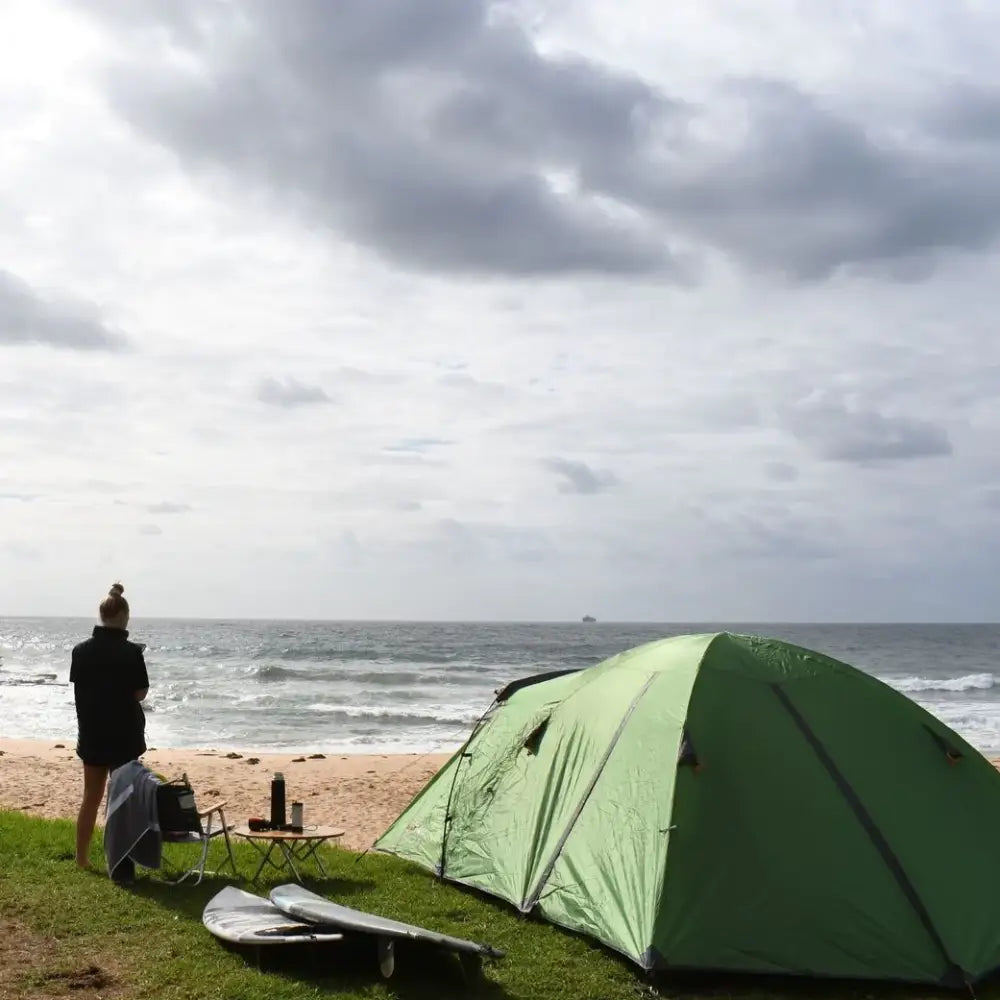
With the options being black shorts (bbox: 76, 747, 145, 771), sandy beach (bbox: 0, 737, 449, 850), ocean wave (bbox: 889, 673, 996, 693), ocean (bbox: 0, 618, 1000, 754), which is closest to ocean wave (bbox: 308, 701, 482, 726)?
ocean (bbox: 0, 618, 1000, 754)

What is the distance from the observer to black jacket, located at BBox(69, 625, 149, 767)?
773cm

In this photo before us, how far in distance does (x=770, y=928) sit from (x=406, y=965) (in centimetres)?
196

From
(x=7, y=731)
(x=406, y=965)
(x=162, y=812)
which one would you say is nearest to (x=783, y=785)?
(x=406, y=965)

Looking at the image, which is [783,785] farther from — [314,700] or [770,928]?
[314,700]

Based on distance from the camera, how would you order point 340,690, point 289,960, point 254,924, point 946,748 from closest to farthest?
point 289,960
point 254,924
point 946,748
point 340,690

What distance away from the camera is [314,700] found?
104 ft

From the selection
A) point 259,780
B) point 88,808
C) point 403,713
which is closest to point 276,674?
point 403,713

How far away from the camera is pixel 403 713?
2767cm

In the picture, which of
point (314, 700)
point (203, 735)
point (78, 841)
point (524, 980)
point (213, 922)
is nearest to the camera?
point (524, 980)

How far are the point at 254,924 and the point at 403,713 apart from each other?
22089 millimetres

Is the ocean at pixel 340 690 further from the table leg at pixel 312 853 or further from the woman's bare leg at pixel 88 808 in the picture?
the woman's bare leg at pixel 88 808

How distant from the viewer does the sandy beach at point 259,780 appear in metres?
12.3

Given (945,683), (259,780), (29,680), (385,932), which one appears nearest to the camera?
(385,932)

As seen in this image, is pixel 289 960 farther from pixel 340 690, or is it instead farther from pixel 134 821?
pixel 340 690
